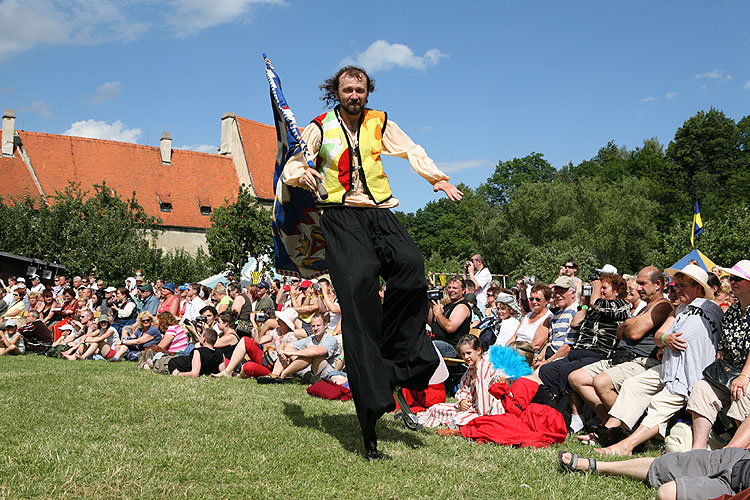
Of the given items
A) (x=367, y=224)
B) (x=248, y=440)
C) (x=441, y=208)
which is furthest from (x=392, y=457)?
(x=441, y=208)

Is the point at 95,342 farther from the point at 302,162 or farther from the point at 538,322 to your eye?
the point at 302,162

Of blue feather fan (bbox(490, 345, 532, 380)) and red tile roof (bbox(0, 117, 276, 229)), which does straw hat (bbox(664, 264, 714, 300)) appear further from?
red tile roof (bbox(0, 117, 276, 229))

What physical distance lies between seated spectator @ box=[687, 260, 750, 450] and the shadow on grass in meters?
2.10

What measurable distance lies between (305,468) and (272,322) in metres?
7.57

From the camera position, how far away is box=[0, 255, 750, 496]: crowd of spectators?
5121 mm

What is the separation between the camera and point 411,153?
5.21 metres

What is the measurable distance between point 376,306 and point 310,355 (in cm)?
482

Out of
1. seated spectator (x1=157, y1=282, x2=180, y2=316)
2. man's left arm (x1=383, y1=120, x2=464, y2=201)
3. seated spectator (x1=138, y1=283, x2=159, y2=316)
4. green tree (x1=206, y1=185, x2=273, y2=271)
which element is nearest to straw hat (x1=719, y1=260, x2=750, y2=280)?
man's left arm (x1=383, y1=120, x2=464, y2=201)

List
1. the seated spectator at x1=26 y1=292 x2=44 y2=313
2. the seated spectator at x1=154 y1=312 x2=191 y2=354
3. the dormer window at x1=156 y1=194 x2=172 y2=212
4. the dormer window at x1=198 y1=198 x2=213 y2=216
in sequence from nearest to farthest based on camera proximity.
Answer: the seated spectator at x1=154 y1=312 x2=191 y2=354 < the seated spectator at x1=26 y1=292 x2=44 y2=313 < the dormer window at x1=156 y1=194 x2=172 y2=212 < the dormer window at x1=198 y1=198 x2=213 y2=216

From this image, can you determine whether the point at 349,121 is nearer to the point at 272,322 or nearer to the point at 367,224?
the point at 367,224

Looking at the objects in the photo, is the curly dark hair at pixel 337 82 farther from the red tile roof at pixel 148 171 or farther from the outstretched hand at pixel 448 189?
the red tile roof at pixel 148 171

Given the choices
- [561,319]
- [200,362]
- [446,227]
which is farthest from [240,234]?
[446,227]

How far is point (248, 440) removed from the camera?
187 inches

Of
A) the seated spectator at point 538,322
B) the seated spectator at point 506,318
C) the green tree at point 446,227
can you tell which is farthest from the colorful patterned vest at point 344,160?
the green tree at point 446,227
